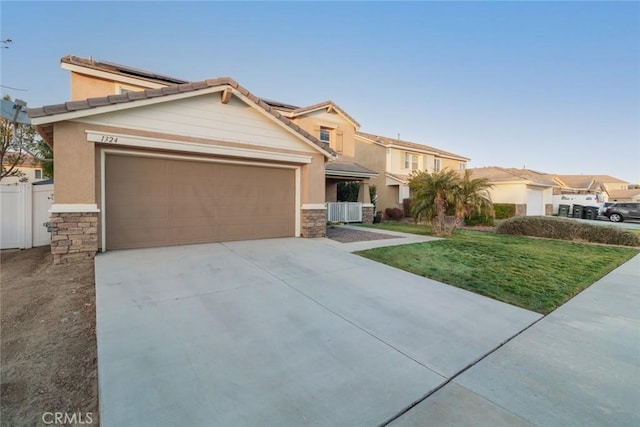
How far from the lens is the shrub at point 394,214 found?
20.1m

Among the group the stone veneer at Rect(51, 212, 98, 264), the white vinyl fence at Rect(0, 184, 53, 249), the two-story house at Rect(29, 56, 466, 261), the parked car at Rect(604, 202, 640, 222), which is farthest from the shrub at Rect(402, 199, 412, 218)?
the white vinyl fence at Rect(0, 184, 53, 249)

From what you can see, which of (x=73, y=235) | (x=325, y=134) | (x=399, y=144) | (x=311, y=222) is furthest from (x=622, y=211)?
(x=73, y=235)

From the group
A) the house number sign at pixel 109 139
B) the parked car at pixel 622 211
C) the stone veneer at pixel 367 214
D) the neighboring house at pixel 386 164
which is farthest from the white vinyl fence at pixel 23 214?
the parked car at pixel 622 211

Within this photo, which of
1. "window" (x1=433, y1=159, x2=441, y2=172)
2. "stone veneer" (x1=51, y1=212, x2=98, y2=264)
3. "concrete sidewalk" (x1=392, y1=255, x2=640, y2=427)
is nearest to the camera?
"concrete sidewalk" (x1=392, y1=255, x2=640, y2=427)

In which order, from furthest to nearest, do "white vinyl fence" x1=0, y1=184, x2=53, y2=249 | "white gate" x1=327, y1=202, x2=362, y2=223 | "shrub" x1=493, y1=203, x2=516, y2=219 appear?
"shrub" x1=493, y1=203, x2=516, y2=219
"white gate" x1=327, y1=202, x2=362, y2=223
"white vinyl fence" x1=0, y1=184, x2=53, y2=249

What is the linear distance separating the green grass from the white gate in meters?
6.84

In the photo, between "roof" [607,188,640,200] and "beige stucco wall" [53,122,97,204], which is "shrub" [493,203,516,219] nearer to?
"beige stucco wall" [53,122,97,204]

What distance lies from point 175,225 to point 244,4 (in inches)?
333

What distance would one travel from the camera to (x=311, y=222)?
9.89m

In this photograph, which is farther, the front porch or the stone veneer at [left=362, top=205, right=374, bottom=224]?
the stone veneer at [left=362, top=205, right=374, bottom=224]

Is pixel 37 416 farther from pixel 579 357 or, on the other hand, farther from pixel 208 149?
pixel 208 149

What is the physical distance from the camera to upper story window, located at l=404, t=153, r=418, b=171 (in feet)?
76.9

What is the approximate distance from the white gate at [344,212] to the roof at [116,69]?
9.66 m

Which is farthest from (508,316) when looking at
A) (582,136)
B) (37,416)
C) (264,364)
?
(582,136)
